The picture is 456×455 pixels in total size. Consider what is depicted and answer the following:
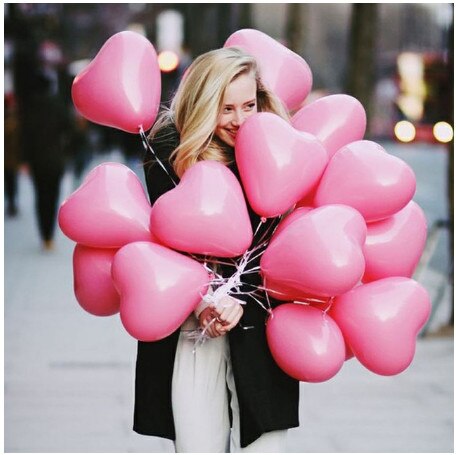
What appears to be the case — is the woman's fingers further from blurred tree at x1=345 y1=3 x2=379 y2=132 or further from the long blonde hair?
blurred tree at x1=345 y1=3 x2=379 y2=132

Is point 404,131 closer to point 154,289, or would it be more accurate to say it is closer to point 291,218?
point 291,218

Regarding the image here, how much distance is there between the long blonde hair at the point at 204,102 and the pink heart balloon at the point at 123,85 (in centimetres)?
15

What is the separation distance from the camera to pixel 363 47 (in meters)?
10.9

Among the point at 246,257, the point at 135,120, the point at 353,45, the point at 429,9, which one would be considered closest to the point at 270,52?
the point at 135,120

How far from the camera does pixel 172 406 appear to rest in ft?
10.1

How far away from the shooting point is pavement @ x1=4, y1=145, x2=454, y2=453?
4.98m

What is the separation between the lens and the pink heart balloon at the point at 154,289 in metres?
2.91

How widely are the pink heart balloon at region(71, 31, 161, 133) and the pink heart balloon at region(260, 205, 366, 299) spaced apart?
642mm

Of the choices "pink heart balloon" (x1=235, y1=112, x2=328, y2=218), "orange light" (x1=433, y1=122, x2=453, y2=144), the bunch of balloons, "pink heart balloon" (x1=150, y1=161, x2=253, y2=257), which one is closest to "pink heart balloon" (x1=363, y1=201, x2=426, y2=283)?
the bunch of balloons

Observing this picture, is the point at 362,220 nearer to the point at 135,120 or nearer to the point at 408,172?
the point at 408,172

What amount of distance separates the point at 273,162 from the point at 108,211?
518 mm

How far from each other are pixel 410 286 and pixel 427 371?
336cm

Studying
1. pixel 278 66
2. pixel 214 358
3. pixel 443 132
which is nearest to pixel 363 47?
pixel 443 132

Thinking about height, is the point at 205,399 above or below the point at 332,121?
below
